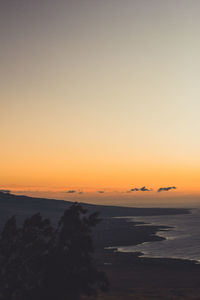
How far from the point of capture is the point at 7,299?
103 ft

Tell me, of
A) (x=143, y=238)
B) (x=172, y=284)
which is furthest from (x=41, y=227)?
(x=143, y=238)

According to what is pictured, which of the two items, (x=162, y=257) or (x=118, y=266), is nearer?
(x=118, y=266)

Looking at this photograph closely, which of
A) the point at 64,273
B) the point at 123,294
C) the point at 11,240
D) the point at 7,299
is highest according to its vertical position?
the point at 11,240

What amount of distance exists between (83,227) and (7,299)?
8924 mm

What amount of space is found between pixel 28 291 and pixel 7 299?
2.02m

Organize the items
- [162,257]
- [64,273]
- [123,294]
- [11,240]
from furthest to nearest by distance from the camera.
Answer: [162,257]
[123,294]
[11,240]
[64,273]

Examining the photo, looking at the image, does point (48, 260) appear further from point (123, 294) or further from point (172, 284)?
point (172, 284)

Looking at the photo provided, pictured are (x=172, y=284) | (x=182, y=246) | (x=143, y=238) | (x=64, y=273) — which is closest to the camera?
(x=64, y=273)

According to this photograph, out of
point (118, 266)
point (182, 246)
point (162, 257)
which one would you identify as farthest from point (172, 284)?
point (182, 246)

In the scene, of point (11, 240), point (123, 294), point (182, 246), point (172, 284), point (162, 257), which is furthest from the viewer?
point (182, 246)

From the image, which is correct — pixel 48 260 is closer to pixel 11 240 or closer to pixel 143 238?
pixel 11 240

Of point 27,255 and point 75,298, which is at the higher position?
point 27,255

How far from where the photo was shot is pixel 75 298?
32.0 metres

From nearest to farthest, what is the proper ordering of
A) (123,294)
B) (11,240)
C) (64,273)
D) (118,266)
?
(64,273) → (11,240) → (123,294) → (118,266)
